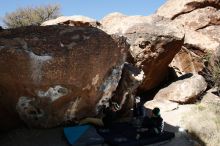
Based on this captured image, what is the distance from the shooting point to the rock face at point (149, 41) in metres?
11.8

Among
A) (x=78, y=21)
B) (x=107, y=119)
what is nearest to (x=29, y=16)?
(x=78, y=21)

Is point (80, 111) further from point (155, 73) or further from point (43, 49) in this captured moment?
point (155, 73)

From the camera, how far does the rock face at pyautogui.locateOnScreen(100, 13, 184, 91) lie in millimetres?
11781

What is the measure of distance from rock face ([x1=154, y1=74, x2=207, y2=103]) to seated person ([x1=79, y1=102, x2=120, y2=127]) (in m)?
3.01

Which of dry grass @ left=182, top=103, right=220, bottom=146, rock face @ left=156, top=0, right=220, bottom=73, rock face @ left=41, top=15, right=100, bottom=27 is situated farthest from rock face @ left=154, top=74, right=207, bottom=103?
rock face @ left=41, top=15, right=100, bottom=27

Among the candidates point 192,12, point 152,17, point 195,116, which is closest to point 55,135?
point 195,116

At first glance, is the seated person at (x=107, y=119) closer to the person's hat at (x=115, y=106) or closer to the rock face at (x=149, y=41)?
the person's hat at (x=115, y=106)

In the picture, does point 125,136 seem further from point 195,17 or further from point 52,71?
point 195,17

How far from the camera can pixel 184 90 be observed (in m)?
12.2

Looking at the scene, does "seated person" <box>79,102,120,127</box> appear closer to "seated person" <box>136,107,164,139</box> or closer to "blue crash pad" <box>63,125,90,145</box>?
"blue crash pad" <box>63,125,90,145</box>

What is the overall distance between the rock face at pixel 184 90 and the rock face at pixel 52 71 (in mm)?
4040

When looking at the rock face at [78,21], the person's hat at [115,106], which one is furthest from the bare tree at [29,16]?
the person's hat at [115,106]

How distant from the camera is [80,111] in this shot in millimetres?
8461

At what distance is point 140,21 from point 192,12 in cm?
500
